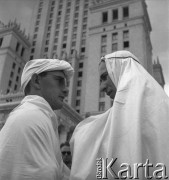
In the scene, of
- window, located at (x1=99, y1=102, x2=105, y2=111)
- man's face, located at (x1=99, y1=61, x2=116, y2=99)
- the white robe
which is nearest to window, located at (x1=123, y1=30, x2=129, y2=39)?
window, located at (x1=99, y1=102, x2=105, y2=111)

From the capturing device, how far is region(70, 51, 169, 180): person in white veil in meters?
1.79

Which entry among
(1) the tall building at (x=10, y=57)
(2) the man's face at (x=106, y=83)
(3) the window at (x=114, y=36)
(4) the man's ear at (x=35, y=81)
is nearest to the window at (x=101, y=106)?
(3) the window at (x=114, y=36)

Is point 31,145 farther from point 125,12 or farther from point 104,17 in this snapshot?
point 104,17

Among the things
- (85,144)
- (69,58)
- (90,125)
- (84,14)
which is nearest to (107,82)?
(90,125)

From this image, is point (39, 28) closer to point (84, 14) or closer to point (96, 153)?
point (84, 14)

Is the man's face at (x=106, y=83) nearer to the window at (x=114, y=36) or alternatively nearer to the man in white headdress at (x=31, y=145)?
the man in white headdress at (x=31, y=145)

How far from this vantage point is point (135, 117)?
6.39 ft

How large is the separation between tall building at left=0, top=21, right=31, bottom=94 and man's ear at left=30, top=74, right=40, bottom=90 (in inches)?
1770

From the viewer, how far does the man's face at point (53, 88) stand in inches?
106

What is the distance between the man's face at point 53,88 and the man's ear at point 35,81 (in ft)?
0.13

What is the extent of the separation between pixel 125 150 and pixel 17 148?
2.70ft

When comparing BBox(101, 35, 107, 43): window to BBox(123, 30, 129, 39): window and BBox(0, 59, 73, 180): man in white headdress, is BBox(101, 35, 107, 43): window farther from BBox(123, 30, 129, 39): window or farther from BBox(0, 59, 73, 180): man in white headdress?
BBox(0, 59, 73, 180): man in white headdress

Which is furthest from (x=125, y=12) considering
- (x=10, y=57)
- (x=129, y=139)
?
(x=129, y=139)

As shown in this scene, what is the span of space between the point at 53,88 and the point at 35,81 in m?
0.21
